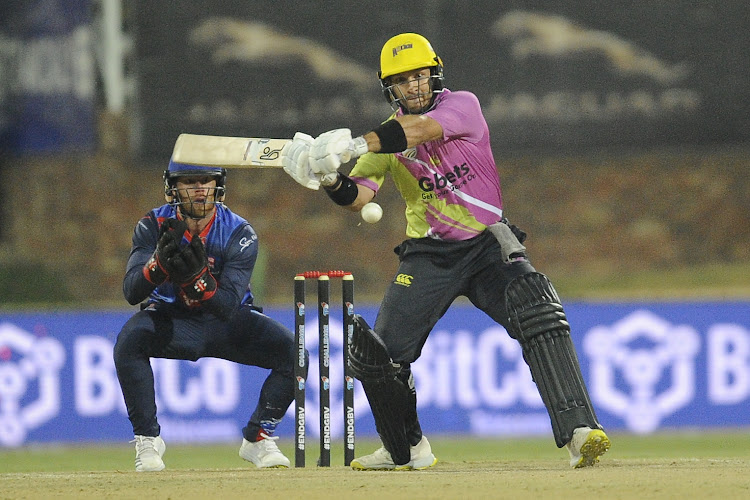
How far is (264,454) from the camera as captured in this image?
696 centimetres

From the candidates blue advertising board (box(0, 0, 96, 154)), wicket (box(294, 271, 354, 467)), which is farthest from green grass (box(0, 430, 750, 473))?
blue advertising board (box(0, 0, 96, 154))

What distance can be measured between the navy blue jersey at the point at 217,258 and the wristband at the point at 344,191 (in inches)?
36.2

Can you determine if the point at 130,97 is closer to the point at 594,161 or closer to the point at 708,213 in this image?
the point at 594,161

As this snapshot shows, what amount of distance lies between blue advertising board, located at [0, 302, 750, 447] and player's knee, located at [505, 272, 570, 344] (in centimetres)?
426

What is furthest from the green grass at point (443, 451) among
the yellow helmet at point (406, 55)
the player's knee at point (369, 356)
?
the yellow helmet at point (406, 55)

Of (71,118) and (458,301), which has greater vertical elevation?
(71,118)

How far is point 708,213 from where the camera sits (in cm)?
1516

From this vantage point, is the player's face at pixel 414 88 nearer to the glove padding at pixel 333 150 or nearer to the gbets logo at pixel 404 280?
the glove padding at pixel 333 150

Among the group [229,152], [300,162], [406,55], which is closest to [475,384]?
[406,55]

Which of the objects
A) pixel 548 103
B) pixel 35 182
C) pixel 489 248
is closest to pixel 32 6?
pixel 35 182

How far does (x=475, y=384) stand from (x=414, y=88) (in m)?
4.53

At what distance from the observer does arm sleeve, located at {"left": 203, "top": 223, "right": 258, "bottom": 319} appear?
21.7 ft

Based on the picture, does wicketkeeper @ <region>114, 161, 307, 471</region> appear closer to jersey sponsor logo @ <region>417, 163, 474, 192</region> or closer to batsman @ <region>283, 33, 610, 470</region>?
batsman @ <region>283, 33, 610, 470</region>

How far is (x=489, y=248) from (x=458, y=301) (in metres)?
6.11
